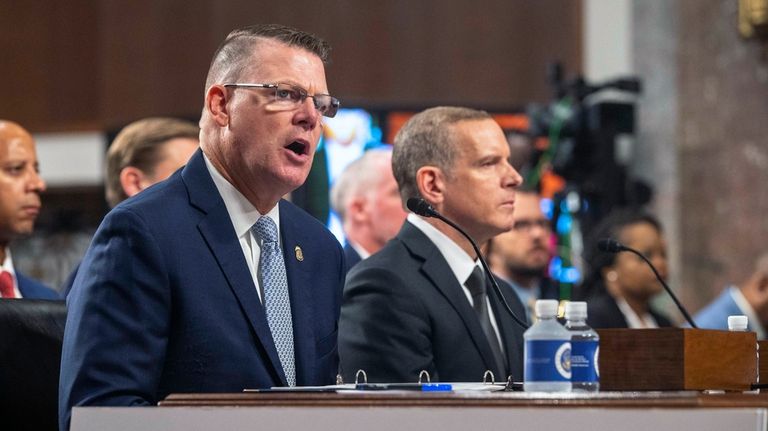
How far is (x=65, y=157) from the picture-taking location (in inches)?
371

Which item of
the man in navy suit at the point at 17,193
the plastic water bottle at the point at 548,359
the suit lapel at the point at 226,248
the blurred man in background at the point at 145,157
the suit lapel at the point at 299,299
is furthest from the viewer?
the blurred man in background at the point at 145,157

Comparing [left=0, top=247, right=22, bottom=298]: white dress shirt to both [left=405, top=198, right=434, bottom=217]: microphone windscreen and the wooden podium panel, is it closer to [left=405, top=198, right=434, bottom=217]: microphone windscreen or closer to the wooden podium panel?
[left=405, top=198, right=434, bottom=217]: microphone windscreen

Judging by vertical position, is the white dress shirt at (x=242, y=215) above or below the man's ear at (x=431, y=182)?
below

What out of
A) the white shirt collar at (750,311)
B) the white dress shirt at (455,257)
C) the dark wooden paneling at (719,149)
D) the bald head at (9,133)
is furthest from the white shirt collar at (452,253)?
the dark wooden paneling at (719,149)

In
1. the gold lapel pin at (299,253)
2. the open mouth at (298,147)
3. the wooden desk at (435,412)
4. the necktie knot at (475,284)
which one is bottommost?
the wooden desk at (435,412)

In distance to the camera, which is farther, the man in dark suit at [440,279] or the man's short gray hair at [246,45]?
the man in dark suit at [440,279]

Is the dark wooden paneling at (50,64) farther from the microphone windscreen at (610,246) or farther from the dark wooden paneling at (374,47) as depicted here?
the microphone windscreen at (610,246)

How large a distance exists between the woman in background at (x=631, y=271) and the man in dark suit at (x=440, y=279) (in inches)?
85.0

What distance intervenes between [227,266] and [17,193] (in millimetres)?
1758

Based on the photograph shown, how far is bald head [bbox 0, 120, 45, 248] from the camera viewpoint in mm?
3949

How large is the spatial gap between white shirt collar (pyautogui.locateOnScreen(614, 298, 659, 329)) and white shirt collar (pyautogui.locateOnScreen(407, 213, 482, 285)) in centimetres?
219

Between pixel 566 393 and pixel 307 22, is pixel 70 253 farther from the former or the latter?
pixel 566 393

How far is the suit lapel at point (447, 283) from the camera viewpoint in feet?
10.8

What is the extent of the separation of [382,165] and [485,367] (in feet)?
5.15
